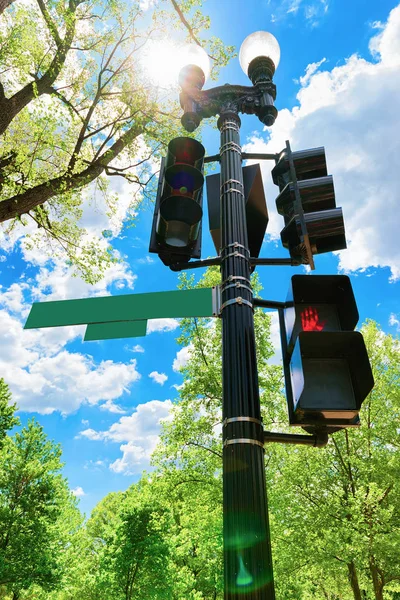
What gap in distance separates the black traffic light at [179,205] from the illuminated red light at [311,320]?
106cm

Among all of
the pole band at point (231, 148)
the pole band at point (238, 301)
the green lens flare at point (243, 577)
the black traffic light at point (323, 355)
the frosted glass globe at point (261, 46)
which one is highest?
the frosted glass globe at point (261, 46)

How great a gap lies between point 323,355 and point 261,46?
11.5 ft

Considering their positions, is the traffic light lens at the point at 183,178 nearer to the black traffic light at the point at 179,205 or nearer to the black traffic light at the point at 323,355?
the black traffic light at the point at 179,205

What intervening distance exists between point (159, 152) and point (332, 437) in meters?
14.0

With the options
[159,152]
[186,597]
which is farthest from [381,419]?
[159,152]

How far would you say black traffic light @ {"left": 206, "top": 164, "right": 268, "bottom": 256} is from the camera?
3.34 metres

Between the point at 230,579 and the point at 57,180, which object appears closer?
the point at 230,579

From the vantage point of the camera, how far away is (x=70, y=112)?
1069cm

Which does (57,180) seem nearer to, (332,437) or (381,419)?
(332,437)

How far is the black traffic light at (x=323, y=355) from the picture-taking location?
208 centimetres

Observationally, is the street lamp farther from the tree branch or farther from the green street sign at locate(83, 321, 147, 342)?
the tree branch

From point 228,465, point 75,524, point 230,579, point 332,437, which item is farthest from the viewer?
point 75,524

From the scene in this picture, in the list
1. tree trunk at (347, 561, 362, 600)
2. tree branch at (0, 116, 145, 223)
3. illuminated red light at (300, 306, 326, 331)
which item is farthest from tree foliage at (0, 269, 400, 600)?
illuminated red light at (300, 306, 326, 331)

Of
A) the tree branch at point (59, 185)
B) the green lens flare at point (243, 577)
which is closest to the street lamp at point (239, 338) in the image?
the green lens flare at point (243, 577)
